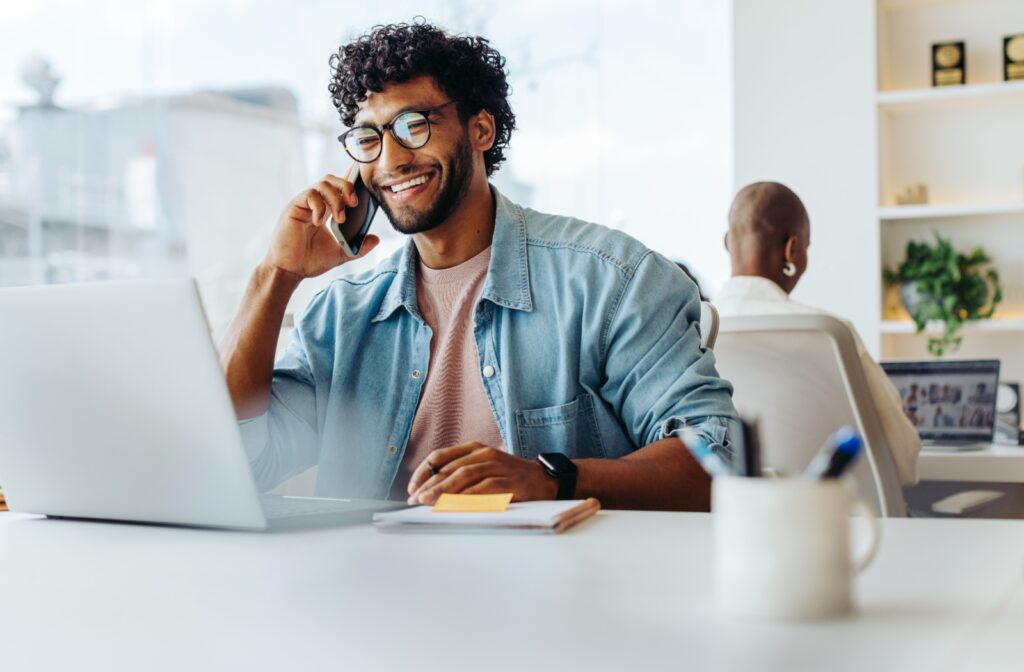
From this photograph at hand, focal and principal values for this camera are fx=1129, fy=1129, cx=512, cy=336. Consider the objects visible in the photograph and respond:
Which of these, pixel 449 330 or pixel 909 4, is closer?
pixel 449 330

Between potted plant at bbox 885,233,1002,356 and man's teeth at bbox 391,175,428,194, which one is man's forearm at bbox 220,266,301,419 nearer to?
man's teeth at bbox 391,175,428,194

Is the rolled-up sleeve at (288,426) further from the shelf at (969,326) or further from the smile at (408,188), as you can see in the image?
the shelf at (969,326)

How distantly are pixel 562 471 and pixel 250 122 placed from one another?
411 centimetres

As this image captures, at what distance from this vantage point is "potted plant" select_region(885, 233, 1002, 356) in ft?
13.1

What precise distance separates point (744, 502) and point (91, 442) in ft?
2.29

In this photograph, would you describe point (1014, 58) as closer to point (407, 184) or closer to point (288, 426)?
point (407, 184)

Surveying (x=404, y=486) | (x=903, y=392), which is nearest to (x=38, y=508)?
(x=404, y=486)

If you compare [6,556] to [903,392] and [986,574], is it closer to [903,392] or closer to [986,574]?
[986,574]

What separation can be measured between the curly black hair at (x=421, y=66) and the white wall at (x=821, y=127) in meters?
2.58

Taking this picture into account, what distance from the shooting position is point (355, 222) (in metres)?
1.72

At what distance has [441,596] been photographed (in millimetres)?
763

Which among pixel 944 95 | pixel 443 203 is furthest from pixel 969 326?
pixel 443 203

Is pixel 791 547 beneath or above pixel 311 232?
beneath

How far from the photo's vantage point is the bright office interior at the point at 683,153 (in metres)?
2.37
